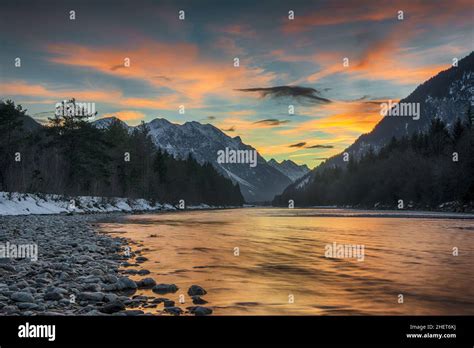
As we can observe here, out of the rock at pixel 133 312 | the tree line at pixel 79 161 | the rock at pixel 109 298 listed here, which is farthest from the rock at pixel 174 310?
the tree line at pixel 79 161

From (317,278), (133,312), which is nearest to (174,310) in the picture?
(133,312)

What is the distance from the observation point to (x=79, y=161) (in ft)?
258

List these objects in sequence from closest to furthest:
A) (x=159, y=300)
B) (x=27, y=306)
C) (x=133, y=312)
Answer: (x=133, y=312) → (x=27, y=306) → (x=159, y=300)

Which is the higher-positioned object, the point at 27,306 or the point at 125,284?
the point at 27,306

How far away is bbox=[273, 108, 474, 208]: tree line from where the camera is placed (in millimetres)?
81750

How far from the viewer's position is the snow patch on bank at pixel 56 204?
4550 centimetres

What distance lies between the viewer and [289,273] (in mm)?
14516

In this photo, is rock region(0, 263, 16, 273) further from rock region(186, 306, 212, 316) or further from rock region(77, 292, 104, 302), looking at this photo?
rock region(186, 306, 212, 316)

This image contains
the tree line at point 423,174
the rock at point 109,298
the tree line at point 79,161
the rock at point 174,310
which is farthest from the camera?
the tree line at point 423,174

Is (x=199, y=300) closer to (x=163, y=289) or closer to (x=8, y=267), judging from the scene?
(x=163, y=289)

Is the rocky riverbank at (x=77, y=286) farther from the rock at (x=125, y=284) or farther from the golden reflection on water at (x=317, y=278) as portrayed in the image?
the golden reflection on water at (x=317, y=278)

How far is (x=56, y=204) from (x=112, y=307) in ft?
175

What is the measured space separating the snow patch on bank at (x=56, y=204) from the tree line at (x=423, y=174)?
215ft

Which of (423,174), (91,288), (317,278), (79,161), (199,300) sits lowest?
(317,278)
